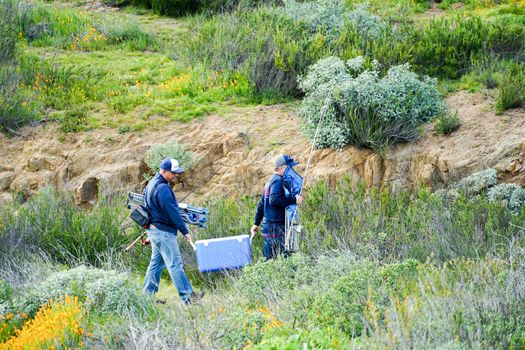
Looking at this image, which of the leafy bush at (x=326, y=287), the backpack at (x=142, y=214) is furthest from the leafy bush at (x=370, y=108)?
the leafy bush at (x=326, y=287)

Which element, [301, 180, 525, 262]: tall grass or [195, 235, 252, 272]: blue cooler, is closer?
[301, 180, 525, 262]: tall grass

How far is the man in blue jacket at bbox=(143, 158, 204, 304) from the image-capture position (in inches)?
377

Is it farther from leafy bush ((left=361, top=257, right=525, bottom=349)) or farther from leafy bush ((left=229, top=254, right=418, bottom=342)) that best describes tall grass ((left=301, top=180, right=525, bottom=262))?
leafy bush ((left=361, top=257, right=525, bottom=349))

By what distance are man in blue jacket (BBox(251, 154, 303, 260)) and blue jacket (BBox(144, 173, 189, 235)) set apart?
4.15 feet

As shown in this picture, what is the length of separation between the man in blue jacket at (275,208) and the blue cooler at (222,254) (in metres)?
0.37

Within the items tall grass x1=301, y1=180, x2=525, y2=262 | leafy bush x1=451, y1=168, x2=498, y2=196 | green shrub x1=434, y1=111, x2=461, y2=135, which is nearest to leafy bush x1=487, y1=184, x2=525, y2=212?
leafy bush x1=451, y1=168, x2=498, y2=196

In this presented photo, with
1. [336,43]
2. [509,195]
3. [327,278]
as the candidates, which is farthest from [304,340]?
[336,43]

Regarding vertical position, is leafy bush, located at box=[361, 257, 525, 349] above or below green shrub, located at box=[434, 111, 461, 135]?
above

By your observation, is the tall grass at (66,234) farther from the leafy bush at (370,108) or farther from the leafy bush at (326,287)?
the leafy bush at (370,108)

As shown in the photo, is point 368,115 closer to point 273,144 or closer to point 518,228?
point 273,144

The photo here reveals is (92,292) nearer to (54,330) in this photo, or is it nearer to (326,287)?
(54,330)

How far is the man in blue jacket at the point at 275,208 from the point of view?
10.3m

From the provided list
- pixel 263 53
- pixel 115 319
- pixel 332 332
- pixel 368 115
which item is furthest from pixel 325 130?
pixel 332 332

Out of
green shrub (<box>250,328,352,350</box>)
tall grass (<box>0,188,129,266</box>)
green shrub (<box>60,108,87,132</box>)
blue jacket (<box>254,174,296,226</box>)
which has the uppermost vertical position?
green shrub (<box>250,328,352,350</box>)
